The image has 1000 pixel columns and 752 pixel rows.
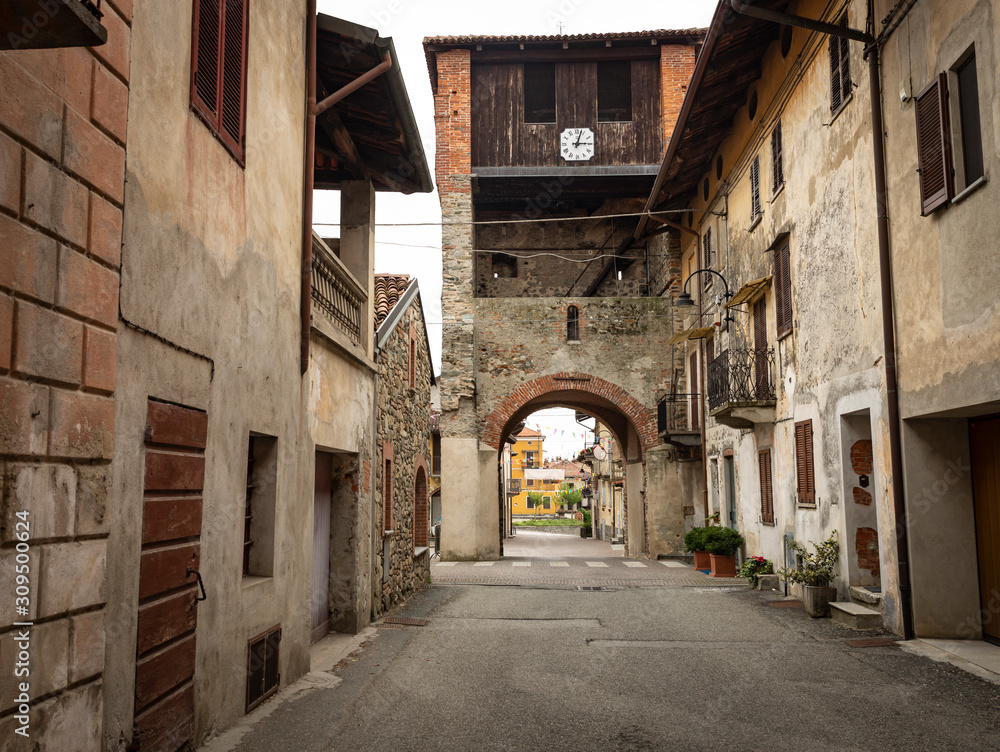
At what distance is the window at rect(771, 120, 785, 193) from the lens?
1255 centimetres

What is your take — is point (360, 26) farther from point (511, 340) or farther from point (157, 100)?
point (511, 340)

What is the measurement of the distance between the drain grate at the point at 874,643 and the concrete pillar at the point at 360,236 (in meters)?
5.99

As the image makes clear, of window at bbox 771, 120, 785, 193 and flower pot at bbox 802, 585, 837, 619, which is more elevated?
window at bbox 771, 120, 785, 193

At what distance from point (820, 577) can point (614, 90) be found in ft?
51.9

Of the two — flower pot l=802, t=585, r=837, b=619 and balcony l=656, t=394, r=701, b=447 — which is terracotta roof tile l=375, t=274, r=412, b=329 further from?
balcony l=656, t=394, r=701, b=447

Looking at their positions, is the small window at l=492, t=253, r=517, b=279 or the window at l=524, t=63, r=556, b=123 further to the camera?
the small window at l=492, t=253, r=517, b=279

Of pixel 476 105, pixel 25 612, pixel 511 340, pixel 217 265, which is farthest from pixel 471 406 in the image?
pixel 25 612

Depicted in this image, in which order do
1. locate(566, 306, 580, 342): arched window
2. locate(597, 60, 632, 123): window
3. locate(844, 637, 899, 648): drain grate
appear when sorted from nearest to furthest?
locate(844, 637, 899, 648): drain grate → locate(566, 306, 580, 342): arched window → locate(597, 60, 632, 123): window

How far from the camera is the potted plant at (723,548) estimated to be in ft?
49.9

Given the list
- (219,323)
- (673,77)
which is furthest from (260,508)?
(673,77)

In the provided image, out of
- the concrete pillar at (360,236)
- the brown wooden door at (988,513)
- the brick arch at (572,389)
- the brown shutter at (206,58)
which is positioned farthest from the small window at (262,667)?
the brick arch at (572,389)

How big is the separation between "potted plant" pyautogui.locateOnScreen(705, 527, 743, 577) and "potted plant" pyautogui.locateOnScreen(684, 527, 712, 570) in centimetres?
15

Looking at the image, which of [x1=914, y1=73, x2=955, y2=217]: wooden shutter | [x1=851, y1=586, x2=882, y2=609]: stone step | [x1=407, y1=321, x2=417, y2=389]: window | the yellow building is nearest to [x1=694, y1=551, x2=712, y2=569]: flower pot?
[x1=851, y1=586, x2=882, y2=609]: stone step

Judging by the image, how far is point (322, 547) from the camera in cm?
892
